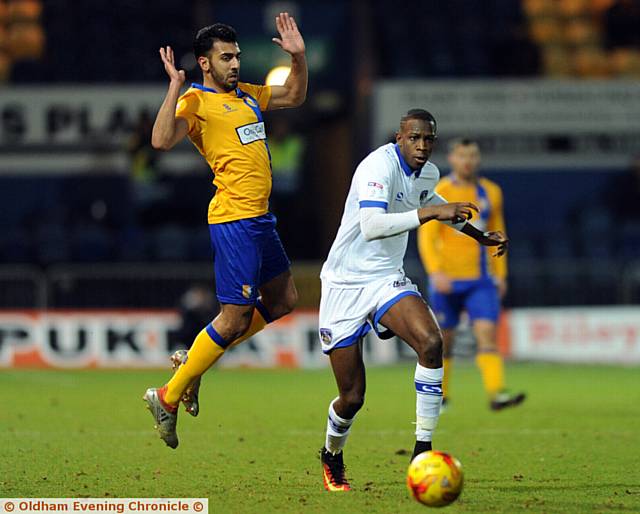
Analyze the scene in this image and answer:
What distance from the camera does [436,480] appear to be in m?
6.45

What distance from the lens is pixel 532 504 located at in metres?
6.89

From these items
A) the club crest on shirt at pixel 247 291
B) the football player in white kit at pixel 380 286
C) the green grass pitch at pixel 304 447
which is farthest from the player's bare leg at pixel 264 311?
the football player in white kit at pixel 380 286

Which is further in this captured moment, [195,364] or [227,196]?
[195,364]

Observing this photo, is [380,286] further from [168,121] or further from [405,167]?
[168,121]

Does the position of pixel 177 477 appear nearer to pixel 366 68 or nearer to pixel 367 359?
pixel 367 359

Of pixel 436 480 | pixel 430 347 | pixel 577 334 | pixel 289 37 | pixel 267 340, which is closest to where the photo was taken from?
pixel 436 480

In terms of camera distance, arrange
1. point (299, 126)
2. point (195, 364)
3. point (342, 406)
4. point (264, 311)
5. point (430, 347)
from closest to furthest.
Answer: point (430, 347) → point (342, 406) → point (195, 364) → point (264, 311) → point (299, 126)

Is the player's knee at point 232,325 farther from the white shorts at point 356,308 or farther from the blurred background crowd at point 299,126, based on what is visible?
the blurred background crowd at point 299,126

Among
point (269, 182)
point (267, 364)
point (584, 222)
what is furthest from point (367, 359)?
point (269, 182)

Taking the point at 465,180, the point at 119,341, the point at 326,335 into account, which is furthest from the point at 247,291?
the point at 119,341

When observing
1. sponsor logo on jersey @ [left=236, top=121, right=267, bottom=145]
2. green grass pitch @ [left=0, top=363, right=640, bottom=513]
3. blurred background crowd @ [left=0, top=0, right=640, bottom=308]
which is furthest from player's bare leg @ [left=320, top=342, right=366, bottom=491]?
blurred background crowd @ [left=0, top=0, right=640, bottom=308]

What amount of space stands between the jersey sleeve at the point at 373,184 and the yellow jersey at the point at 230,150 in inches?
31.7

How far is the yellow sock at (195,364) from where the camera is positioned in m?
7.93

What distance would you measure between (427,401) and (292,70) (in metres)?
2.33
